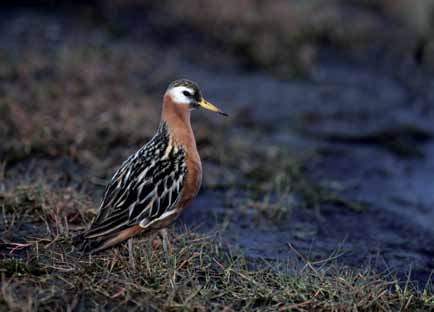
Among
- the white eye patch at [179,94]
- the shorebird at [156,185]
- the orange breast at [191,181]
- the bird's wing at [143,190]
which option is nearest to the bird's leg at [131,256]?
the shorebird at [156,185]

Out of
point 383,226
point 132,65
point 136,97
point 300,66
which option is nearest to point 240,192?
point 383,226

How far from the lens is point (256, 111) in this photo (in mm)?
10328

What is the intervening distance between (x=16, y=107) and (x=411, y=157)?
498 centimetres

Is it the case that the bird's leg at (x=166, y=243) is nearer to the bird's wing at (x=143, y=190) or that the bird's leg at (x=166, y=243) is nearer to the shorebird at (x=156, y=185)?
the shorebird at (x=156, y=185)

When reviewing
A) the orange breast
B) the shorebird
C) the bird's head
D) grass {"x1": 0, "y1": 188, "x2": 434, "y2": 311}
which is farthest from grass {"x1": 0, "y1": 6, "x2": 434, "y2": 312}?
the bird's head

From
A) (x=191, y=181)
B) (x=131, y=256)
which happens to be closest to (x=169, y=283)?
(x=131, y=256)

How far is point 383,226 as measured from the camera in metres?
7.07

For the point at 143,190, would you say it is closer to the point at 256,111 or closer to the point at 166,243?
the point at 166,243

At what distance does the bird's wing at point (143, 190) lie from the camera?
15.5ft

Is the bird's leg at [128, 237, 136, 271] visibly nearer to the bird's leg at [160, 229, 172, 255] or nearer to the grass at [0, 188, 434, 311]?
the grass at [0, 188, 434, 311]

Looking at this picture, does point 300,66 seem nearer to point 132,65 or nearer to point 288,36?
point 288,36

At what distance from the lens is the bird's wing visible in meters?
4.73

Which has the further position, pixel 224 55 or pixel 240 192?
pixel 224 55

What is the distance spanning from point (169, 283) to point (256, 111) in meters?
6.06
